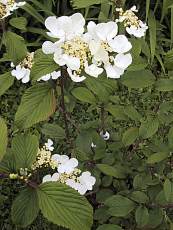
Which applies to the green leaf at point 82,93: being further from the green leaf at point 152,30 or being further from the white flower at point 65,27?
the green leaf at point 152,30

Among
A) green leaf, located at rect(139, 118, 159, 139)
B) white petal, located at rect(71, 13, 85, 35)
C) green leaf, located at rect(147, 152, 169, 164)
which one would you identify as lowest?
green leaf, located at rect(147, 152, 169, 164)

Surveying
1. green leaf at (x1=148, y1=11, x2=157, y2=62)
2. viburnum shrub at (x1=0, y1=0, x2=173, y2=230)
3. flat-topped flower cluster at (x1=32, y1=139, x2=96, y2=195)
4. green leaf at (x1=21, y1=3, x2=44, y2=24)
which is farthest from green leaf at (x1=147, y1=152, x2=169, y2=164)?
green leaf at (x1=21, y1=3, x2=44, y2=24)

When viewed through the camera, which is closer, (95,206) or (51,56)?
(51,56)

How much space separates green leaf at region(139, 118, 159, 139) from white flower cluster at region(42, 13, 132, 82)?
1.25ft

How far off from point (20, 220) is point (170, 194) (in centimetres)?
43

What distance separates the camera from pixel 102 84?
1.17 metres

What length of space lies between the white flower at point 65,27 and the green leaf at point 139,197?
0.58 m

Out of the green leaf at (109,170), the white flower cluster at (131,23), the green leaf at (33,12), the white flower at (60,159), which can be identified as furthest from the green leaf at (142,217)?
the green leaf at (33,12)

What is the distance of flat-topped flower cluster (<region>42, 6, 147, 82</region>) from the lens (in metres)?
1.02

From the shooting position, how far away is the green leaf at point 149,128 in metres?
1.42

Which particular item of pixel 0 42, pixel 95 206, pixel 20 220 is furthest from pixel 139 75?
pixel 0 42

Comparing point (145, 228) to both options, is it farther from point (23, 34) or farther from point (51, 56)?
point (23, 34)

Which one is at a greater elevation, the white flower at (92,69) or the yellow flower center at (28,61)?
the white flower at (92,69)

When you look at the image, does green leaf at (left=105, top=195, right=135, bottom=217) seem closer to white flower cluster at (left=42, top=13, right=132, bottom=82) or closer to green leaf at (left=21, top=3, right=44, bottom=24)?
white flower cluster at (left=42, top=13, right=132, bottom=82)
